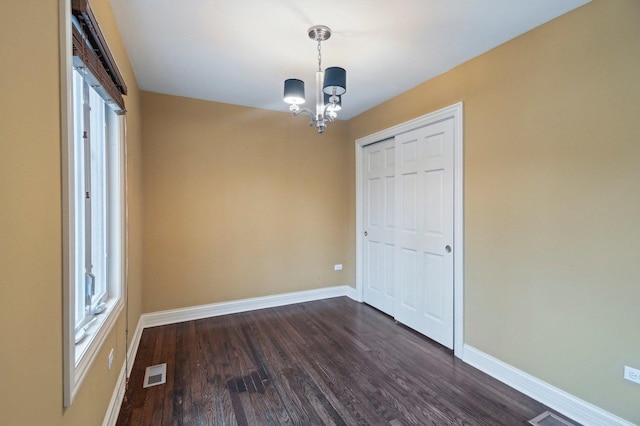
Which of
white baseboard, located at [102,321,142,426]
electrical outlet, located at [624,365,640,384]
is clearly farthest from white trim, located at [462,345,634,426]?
white baseboard, located at [102,321,142,426]

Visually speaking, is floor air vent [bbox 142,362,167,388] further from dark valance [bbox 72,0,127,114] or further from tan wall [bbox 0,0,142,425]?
dark valance [bbox 72,0,127,114]

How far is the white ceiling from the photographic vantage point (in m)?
1.97

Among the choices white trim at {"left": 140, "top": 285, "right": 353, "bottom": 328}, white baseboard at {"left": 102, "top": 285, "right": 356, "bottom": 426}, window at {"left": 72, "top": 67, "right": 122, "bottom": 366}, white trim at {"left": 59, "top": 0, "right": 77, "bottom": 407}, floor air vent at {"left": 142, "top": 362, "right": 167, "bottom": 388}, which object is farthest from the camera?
white trim at {"left": 140, "top": 285, "right": 353, "bottom": 328}

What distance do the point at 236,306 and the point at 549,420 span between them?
10.7ft

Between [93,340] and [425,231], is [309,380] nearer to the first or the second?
[93,340]

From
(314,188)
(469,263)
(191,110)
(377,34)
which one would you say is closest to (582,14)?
(377,34)

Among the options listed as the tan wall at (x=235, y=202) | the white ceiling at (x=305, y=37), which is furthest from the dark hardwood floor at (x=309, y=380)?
the white ceiling at (x=305, y=37)

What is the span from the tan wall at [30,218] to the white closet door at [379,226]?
3235mm

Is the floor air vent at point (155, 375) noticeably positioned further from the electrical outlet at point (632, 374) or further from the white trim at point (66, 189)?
the electrical outlet at point (632, 374)

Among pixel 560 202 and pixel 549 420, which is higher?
pixel 560 202

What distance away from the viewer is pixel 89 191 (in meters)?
1.69

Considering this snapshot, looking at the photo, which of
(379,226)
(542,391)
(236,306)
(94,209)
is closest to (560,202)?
(542,391)

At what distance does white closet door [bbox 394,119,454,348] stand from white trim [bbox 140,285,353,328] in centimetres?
119

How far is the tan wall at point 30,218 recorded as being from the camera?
30.8 inches
